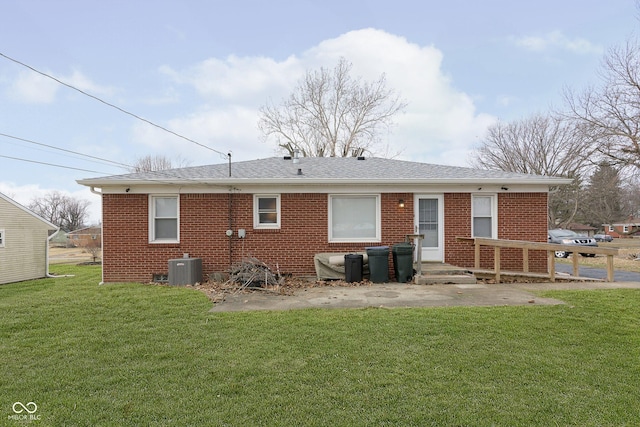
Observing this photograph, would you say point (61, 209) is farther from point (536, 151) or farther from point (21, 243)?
point (536, 151)

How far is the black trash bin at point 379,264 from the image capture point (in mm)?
8859

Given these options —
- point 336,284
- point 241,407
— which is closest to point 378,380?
point 241,407

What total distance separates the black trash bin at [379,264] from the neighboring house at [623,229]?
65925 millimetres

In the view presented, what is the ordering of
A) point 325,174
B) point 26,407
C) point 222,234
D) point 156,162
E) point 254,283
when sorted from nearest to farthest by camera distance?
point 26,407
point 254,283
point 222,234
point 325,174
point 156,162

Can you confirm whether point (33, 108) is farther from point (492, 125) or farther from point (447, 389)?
point (492, 125)

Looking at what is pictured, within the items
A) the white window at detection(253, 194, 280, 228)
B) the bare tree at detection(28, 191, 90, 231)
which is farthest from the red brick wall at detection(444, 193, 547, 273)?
the bare tree at detection(28, 191, 90, 231)

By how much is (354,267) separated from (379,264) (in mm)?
666

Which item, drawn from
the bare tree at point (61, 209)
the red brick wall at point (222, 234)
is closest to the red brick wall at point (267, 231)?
the red brick wall at point (222, 234)

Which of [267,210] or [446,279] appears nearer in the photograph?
[446,279]

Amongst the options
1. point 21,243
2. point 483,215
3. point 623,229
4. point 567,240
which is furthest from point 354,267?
point 623,229

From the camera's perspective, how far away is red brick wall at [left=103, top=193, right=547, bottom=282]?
376 inches

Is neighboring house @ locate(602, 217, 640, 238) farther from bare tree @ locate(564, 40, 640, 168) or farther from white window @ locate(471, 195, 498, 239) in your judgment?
white window @ locate(471, 195, 498, 239)

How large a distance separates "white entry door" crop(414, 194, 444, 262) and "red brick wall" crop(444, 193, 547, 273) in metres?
0.17

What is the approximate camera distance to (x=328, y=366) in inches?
145
